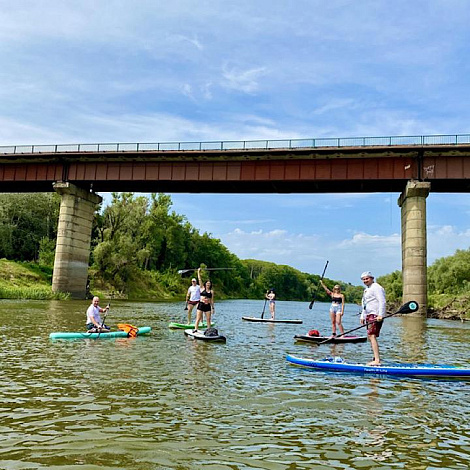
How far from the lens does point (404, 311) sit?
44.2 feet

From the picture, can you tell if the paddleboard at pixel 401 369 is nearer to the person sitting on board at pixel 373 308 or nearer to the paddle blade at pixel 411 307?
the person sitting on board at pixel 373 308

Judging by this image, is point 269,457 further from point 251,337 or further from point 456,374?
point 251,337

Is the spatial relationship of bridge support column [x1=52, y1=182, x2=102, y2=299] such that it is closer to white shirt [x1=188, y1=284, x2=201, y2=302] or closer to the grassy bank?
the grassy bank

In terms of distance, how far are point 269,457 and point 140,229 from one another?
3101 inches

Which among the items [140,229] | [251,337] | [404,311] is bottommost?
[251,337]

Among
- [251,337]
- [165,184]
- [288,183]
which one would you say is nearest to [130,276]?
[165,184]

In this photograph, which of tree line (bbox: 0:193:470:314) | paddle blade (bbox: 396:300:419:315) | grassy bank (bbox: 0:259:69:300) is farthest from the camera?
tree line (bbox: 0:193:470:314)

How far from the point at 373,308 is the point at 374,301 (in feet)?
0.61

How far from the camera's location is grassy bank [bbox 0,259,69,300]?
147ft

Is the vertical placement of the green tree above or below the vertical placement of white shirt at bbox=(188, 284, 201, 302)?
above

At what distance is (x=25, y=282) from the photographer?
5444 centimetres

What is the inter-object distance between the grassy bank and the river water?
35448 mm

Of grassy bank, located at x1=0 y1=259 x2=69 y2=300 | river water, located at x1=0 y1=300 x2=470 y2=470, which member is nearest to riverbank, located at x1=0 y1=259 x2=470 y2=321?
grassy bank, located at x1=0 y1=259 x2=69 y2=300

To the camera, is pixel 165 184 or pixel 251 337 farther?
pixel 165 184
